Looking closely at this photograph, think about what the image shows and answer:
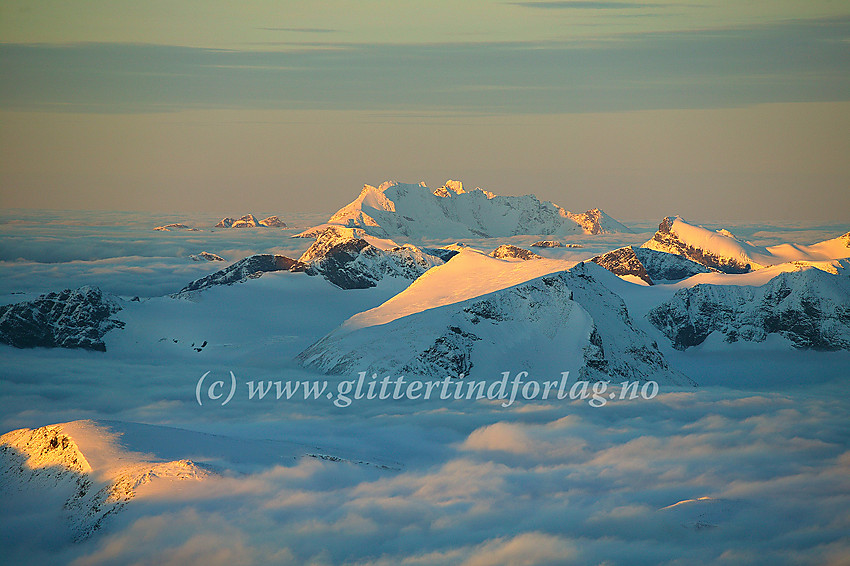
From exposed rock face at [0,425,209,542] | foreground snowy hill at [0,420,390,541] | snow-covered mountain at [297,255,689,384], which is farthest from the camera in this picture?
snow-covered mountain at [297,255,689,384]

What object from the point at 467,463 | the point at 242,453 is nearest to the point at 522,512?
the point at 467,463

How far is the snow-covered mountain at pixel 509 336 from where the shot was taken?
6029 inches

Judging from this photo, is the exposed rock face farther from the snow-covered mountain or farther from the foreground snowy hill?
the snow-covered mountain

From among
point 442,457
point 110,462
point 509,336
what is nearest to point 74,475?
point 110,462

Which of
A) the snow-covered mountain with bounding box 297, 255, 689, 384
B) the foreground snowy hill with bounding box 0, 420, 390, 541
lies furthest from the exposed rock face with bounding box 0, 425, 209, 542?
the snow-covered mountain with bounding box 297, 255, 689, 384

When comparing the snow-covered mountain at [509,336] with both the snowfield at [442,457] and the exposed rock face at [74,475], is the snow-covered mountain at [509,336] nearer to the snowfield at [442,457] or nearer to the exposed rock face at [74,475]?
the snowfield at [442,457]

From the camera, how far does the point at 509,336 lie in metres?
158

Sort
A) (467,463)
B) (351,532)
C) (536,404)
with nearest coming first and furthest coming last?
1. (351,532)
2. (467,463)
3. (536,404)

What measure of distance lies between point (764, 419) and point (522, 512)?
57.0m

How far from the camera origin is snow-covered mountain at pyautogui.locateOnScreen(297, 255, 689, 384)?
15312 cm

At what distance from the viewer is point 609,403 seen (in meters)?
149

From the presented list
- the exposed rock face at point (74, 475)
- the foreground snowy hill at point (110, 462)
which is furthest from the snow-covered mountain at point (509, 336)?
the exposed rock face at point (74, 475)

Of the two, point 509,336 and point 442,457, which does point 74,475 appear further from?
point 509,336

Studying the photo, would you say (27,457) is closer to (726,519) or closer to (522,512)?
(522,512)
